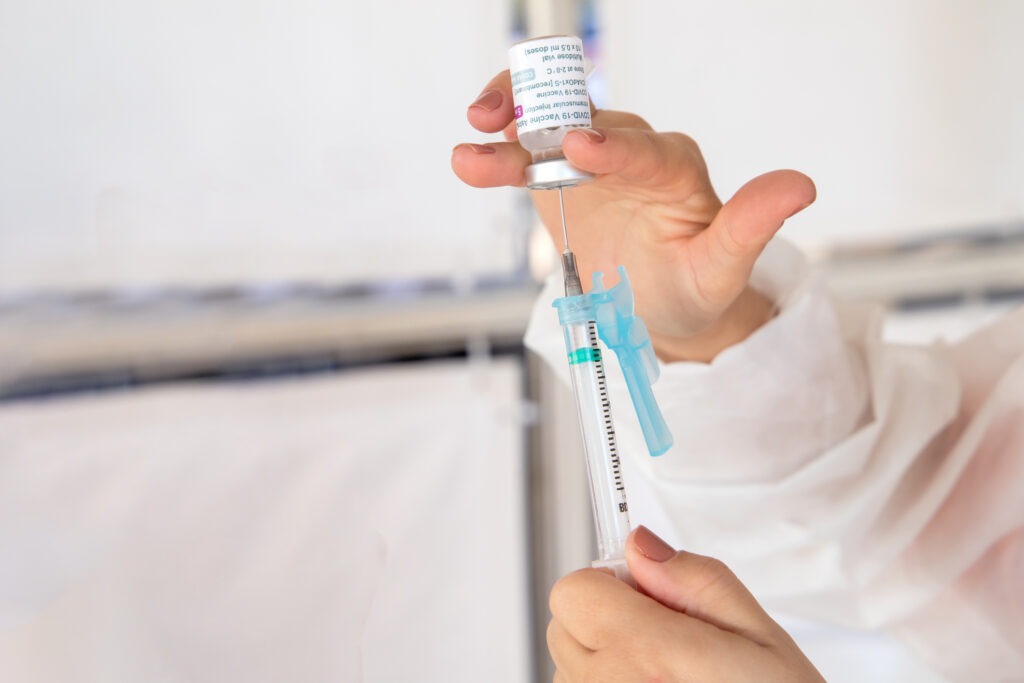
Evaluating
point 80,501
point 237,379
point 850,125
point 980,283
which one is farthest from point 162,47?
point 980,283

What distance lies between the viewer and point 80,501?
1.09m

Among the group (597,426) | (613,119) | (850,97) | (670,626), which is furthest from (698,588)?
(850,97)

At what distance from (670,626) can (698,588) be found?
0.03m

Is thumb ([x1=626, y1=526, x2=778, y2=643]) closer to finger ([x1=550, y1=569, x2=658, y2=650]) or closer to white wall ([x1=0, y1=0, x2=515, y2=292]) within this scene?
finger ([x1=550, y1=569, x2=658, y2=650])

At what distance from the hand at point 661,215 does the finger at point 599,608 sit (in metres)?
0.24

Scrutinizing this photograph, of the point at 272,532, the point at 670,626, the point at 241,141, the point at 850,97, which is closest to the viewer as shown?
the point at 670,626

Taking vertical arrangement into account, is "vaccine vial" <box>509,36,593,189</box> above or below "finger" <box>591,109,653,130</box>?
below

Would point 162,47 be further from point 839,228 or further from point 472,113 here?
point 839,228

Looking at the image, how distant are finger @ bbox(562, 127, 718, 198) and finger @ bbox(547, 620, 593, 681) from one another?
29cm

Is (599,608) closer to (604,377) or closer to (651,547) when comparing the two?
(651,547)

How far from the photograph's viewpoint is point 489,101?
0.56 m

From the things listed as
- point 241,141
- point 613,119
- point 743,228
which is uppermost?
point 241,141

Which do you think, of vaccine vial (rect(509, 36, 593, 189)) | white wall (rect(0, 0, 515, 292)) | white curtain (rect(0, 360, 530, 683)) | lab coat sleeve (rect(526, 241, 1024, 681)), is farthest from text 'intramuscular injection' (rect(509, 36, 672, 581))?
white wall (rect(0, 0, 515, 292))

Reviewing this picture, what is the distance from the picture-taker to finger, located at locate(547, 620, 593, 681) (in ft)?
1.69
